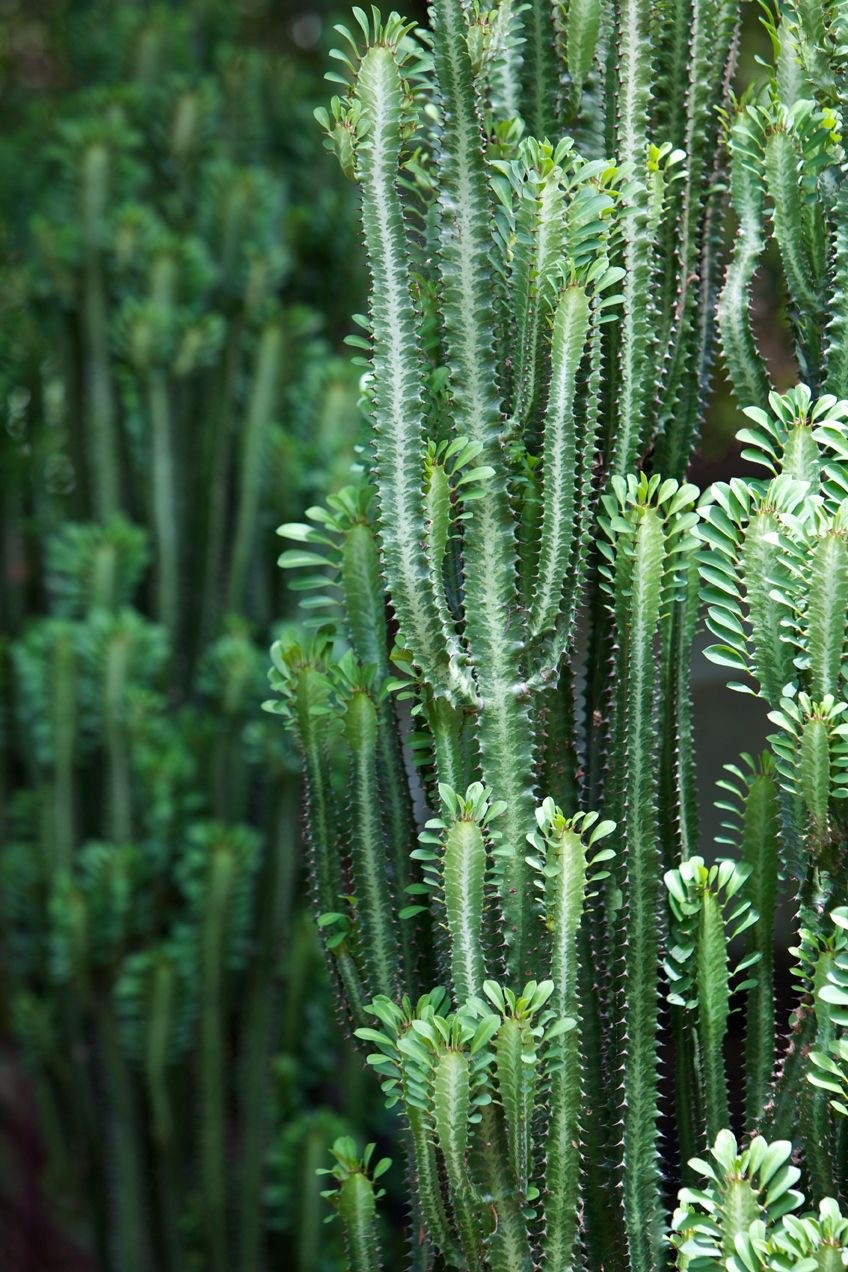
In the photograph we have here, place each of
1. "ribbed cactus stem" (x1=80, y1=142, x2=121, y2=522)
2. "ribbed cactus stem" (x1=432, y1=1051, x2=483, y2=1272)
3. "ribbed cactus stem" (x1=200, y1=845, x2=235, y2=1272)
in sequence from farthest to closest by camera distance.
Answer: "ribbed cactus stem" (x1=80, y1=142, x2=121, y2=522) < "ribbed cactus stem" (x1=200, y1=845, x2=235, y2=1272) < "ribbed cactus stem" (x1=432, y1=1051, x2=483, y2=1272)

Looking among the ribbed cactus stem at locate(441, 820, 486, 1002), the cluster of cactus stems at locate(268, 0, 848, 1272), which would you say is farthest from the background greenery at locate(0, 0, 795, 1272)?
the ribbed cactus stem at locate(441, 820, 486, 1002)

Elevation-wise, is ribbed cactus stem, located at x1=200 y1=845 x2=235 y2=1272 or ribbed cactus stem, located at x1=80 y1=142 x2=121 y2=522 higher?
ribbed cactus stem, located at x1=80 y1=142 x2=121 y2=522

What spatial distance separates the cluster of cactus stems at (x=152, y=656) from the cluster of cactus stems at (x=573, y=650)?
1.62 metres

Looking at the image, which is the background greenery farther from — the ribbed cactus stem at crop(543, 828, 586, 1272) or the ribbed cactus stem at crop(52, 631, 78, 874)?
the ribbed cactus stem at crop(543, 828, 586, 1272)

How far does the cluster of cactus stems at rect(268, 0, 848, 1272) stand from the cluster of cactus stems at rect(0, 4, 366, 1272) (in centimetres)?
162

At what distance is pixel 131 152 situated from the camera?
10.3ft

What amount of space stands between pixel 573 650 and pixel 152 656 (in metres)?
1.81

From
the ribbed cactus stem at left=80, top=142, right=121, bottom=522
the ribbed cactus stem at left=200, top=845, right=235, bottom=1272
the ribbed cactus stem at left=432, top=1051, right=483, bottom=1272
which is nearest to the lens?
the ribbed cactus stem at left=432, top=1051, right=483, bottom=1272

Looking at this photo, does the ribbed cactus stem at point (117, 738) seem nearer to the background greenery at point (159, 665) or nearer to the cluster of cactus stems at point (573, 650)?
the background greenery at point (159, 665)

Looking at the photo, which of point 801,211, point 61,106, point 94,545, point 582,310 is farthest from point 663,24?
point 61,106

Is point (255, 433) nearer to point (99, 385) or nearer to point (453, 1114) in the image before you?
point (99, 385)

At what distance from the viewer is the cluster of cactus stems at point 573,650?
1031 millimetres

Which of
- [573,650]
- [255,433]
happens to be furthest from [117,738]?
[573,650]

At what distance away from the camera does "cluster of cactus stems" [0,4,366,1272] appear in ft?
9.21
